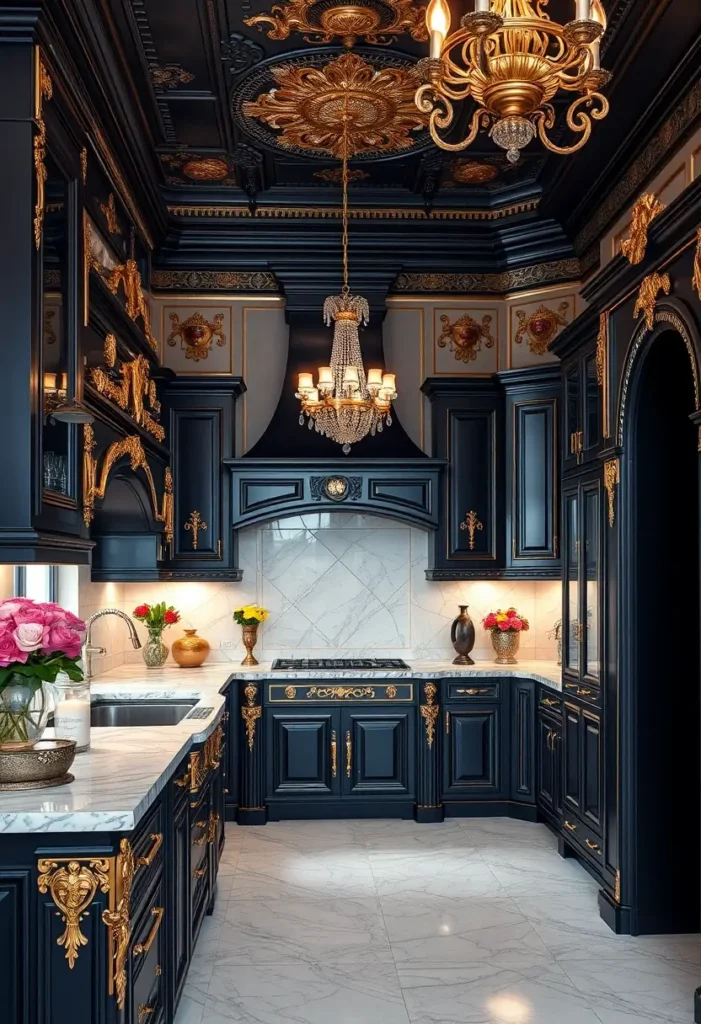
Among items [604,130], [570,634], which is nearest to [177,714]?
[570,634]

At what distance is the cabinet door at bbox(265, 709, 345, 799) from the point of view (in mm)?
6430

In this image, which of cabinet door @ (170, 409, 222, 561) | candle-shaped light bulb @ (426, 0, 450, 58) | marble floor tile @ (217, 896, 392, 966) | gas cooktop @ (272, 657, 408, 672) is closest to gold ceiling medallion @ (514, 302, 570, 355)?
cabinet door @ (170, 409, 222, 561)

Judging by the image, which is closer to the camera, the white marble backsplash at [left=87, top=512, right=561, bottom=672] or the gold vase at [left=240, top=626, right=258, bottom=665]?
the gold vase at [left=240, top=626, right=258, bottom=665]

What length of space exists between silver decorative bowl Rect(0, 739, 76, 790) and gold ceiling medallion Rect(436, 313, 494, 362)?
4.79 m

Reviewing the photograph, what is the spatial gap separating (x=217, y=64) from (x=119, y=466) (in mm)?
1922

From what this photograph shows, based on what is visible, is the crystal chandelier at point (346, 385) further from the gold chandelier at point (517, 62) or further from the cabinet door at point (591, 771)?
the gold chandelier at point (517, 62)

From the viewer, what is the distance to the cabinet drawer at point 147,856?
111 inches

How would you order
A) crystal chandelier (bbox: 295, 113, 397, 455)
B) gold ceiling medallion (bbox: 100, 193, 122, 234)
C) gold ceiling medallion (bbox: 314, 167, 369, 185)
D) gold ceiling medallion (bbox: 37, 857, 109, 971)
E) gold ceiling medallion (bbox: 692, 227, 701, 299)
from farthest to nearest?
gold ceiling medallion (bbox: 314, 167, 369, 185) → crystal chandelier (bbox: 295, 113, 397, 455) → gold ceiling medallion (bbox: 100, 193, 122, 234) → gold ceiling medallion (bbox: 692, 227, 701, 299) → gold ceiling medallion (bbox: 37, 857, 109, 971)

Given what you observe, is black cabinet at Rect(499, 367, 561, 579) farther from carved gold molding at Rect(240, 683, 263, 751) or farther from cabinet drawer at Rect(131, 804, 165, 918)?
cabinet drawer at Rect(131, 804, 165, 918)

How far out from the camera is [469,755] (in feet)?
21.4

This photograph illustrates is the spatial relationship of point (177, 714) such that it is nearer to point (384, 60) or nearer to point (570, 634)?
point (570, 634)

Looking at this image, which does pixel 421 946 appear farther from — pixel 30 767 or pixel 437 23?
pixel 437 23

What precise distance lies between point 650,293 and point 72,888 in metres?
2.97

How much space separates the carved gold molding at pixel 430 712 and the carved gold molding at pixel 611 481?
219cm
